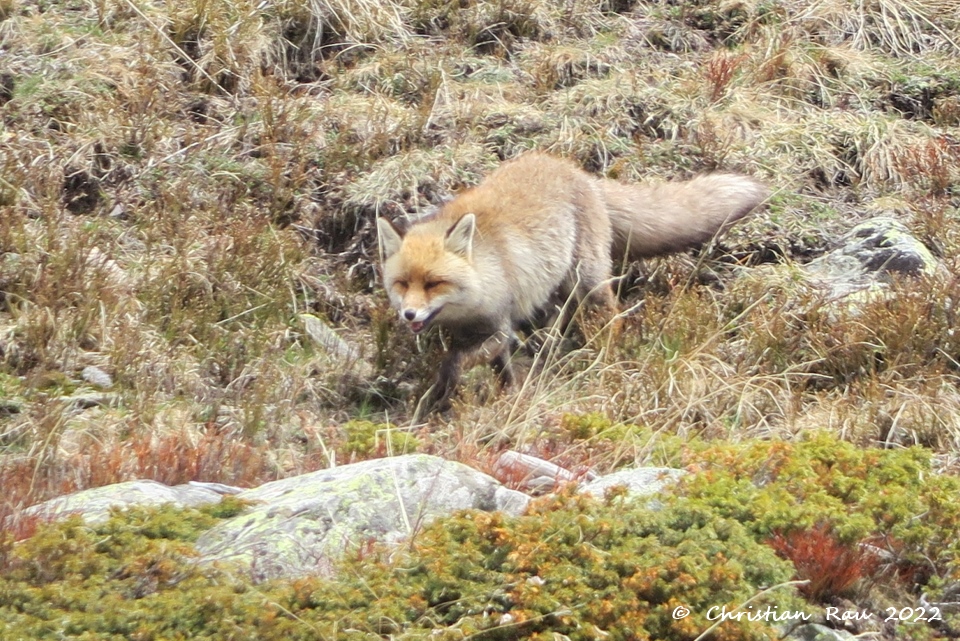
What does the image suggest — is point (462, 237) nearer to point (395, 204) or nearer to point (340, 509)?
point (395, 204)

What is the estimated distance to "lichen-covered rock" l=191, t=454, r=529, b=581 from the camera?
4035mm

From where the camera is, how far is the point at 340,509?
4.28 metres

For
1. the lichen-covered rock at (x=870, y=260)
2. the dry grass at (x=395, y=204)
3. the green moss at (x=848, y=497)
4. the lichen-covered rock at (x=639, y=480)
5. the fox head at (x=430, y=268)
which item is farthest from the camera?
the lichen-covered rock at (x=870, y=260)

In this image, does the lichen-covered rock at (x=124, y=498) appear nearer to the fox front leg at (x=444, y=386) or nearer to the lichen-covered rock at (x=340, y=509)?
the lichen-covered rock at (x=340, y=509)

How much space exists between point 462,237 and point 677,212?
1.84 meters

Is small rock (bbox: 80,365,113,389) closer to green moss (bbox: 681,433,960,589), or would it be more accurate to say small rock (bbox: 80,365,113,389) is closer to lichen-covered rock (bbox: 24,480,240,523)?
lichen-covered rock (bbox: 24,480,240,523)

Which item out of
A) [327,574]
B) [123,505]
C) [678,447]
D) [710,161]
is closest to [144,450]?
[123,505]

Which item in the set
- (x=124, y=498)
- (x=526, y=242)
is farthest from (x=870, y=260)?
(x=124, y=498)

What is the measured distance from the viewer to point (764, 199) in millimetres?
8250

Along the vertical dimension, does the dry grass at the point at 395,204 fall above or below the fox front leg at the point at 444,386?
above

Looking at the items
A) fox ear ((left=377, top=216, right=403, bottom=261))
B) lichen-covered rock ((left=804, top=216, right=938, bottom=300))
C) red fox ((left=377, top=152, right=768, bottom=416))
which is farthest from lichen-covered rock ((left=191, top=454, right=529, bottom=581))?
lichen-covered rock ((left=804, top=216, right=938, bottom=300))

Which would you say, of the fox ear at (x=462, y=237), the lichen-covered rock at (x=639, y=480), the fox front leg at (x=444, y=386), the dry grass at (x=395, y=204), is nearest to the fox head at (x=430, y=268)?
the fox ear at (x=462, y=237)

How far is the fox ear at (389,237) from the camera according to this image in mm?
7312

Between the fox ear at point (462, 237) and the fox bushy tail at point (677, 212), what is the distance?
4.73 feet
